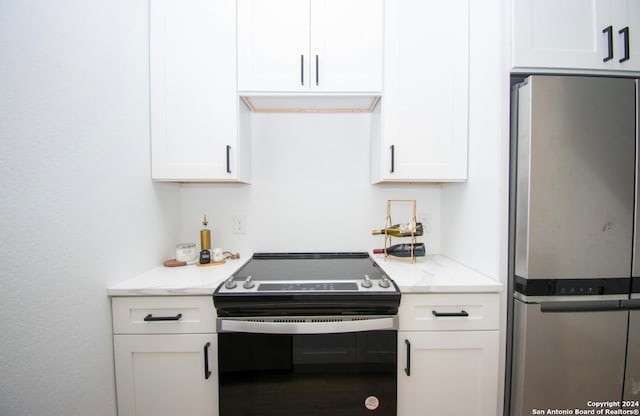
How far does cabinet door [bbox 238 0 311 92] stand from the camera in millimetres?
1258

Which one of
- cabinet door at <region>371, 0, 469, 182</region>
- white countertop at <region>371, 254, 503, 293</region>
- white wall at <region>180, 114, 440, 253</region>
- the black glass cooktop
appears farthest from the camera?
white wall at <region>180, 114, 440, 253</region>

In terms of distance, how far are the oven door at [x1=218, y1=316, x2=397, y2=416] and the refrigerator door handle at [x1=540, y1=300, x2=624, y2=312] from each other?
61 centimetres

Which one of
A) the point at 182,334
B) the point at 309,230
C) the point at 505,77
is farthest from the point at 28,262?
the point at 505,77

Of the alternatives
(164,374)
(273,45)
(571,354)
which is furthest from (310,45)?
(571,354)

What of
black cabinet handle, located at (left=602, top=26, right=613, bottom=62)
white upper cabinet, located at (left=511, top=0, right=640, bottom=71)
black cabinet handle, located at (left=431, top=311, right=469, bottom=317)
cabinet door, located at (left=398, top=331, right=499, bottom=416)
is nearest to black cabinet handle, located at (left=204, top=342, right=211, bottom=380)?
cabinet door, located at (left=398, top=331, right=499, bottom=416)

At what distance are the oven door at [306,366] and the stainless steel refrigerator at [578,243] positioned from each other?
59 cm

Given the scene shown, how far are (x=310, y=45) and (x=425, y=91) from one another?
2.13ft

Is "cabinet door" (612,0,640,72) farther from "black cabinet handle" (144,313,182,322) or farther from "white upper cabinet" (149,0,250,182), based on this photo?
"black cabinet handle" (144,313,182,322)

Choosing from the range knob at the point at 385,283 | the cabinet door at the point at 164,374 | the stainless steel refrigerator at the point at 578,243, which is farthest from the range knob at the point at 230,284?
the stainless steel refrigerator at the point at 578,243

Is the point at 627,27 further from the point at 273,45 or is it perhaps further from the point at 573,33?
the point at 273,45

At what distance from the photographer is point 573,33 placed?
1014 millimetres

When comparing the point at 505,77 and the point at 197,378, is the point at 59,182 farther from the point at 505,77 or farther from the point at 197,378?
the point at 505,77

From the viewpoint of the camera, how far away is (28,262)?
727mm

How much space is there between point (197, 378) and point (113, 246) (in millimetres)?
664
